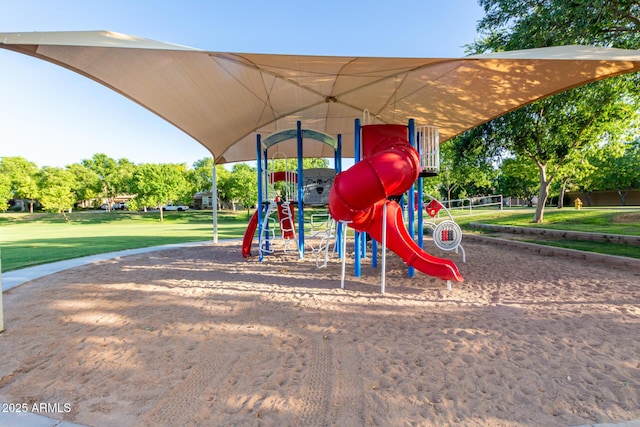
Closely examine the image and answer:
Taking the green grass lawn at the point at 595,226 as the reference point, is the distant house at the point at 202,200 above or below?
above

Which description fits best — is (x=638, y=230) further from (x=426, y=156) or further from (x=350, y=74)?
(x=350, y=74)

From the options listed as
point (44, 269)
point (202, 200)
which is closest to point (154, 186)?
point (202, 200)

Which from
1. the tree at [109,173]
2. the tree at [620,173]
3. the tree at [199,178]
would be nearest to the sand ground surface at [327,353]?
the tree at [620,173]

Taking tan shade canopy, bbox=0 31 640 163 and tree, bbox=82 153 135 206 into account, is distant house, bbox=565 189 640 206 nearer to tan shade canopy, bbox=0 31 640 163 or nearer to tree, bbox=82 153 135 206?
tan shade canopy, bbox=0 31 640 163

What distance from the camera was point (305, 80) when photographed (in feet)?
23.9

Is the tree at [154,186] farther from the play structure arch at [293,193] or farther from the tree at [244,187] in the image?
the play structure arch at [293,193]

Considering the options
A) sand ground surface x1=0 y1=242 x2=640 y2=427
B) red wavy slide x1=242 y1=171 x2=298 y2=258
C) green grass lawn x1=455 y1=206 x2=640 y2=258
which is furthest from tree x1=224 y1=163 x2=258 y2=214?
sand ground surface x1=0 y1=242 x2=640 y2=427

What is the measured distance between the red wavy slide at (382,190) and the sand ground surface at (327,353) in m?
0.73

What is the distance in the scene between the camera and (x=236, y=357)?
3443mm

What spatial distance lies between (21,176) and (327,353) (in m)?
68.6

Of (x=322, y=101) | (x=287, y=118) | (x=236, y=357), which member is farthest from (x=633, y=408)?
(x=287, y=118)

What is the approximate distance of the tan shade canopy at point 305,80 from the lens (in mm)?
4812

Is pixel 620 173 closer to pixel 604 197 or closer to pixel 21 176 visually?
pixel 604 197

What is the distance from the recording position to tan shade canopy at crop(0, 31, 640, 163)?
15.8 ft
